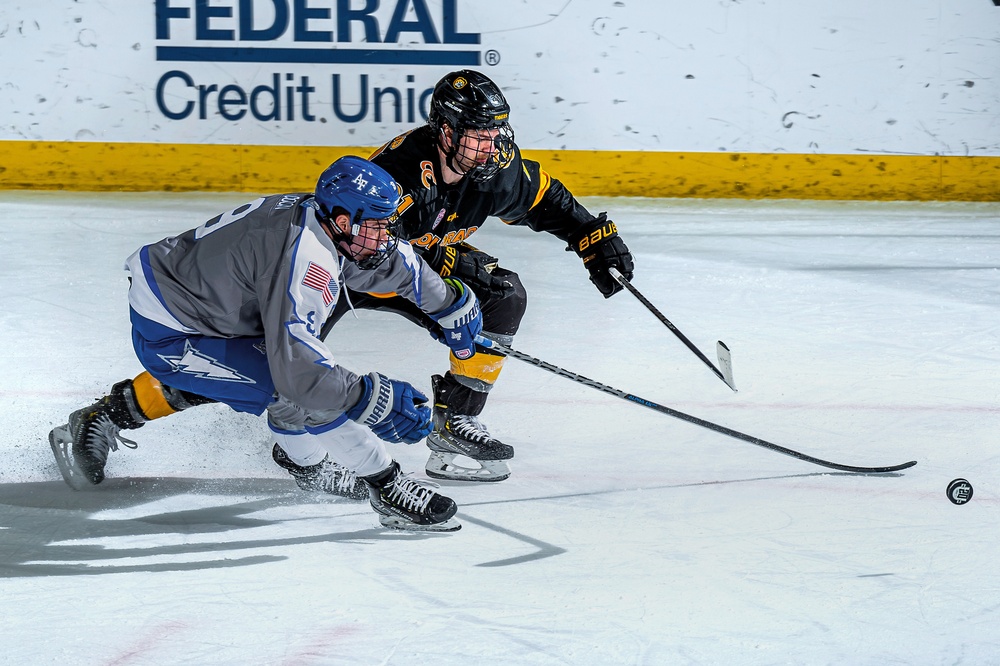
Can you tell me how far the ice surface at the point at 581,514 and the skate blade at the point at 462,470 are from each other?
5cm

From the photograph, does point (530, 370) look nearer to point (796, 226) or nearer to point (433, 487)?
point (433, 487)

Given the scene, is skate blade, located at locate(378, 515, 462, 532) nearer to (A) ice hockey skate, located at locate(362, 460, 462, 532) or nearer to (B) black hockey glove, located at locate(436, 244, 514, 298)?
(A) ice hockey skate, located at locate(362, 460, 462, 532)

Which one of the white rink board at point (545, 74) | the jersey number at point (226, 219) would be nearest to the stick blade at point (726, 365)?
the jersey number at point (226, 219)

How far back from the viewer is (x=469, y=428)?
3.13 meters

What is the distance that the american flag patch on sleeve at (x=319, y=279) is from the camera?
7.64 feet

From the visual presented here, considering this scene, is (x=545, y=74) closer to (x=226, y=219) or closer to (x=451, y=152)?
(x=451, y=152)

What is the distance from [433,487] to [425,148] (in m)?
0.87

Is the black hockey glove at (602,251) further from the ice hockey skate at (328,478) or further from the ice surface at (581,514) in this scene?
the ice hockey skate at (328,478)

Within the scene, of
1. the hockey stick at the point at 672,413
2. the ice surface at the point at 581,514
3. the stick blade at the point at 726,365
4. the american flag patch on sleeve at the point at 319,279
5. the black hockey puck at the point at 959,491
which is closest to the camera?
the ice surface at the point at 581,514

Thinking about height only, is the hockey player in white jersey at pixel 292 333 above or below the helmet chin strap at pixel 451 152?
below

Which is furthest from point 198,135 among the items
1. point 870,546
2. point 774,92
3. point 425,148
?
point 870,546

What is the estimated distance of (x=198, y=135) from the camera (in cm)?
733

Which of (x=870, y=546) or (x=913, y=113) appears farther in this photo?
(x=913, y=113)

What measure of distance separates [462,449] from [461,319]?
0.42m
